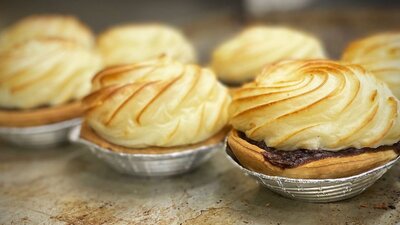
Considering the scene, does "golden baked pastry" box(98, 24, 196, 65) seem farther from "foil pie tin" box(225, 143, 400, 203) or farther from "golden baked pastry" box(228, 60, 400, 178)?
"foil pie tin" box(225, 143, 400, 203)

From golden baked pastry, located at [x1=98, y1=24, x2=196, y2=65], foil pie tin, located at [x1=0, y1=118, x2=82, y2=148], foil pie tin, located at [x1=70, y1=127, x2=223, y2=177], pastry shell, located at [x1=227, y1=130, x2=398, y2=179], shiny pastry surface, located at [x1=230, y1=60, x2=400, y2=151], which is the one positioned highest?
shiny pastry surface, located at [x1=230, y1=60, x2=400, y2=151]

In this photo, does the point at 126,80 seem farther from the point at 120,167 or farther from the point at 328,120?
the point at 328,120

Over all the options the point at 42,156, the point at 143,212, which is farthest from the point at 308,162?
the point at 42,156

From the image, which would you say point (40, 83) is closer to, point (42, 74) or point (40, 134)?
point (42, 74)

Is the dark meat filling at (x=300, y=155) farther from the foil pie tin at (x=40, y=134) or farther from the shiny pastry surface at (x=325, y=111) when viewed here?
the foil pie tin at (x=40, y=134)

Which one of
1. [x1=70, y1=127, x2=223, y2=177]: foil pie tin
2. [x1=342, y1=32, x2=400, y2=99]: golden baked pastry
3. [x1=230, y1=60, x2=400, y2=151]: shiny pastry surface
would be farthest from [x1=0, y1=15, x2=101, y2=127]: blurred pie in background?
[x1=342, y1=32, x2=400, y2=99]: golden baked pastry

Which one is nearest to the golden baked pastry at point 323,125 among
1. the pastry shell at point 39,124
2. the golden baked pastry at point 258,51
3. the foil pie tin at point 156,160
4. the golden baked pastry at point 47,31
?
the foil pie tin at point 156,160

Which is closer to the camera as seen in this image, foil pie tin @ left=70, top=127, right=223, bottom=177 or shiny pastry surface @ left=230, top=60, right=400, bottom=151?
shiny pastry surface @ left=230, top=60, right=400, bottom=151
